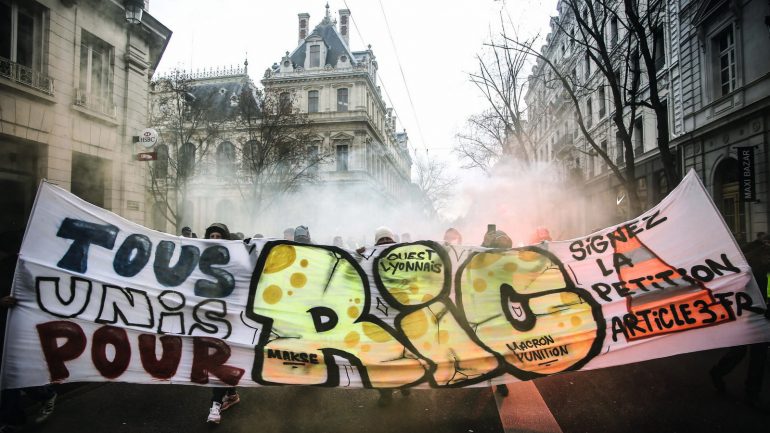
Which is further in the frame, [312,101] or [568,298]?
[312,101]

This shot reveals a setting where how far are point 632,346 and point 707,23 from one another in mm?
14908

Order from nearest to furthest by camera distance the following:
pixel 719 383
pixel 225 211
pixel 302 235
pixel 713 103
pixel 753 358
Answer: pixel 753 358 < pixel 719 383 < pixel 302 235 < pixel 713 103 < pixel 225 211

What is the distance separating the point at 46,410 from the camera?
3.81m

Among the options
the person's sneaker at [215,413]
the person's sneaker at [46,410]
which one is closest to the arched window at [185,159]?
the person's sneaker at [46,410]

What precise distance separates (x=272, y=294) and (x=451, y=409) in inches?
76.5

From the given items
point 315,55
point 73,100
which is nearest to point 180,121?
point 73,100

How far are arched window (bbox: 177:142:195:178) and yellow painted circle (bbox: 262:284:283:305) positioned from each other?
13.4m

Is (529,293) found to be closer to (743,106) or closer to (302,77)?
(743,106)

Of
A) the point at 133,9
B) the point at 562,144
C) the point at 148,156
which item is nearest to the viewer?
the point at 133,9

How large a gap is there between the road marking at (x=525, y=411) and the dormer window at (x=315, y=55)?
1541 inches

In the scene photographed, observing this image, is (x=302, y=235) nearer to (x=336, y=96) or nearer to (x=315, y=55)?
(x=336, y=96)

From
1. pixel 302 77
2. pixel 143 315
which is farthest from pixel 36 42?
pixel 302 77

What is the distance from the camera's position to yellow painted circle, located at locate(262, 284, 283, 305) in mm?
3844

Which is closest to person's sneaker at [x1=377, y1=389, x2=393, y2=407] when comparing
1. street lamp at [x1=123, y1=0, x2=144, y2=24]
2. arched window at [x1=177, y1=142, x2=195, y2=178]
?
street lamp at [x1=123, y1=0, x2=144, y2=24]
